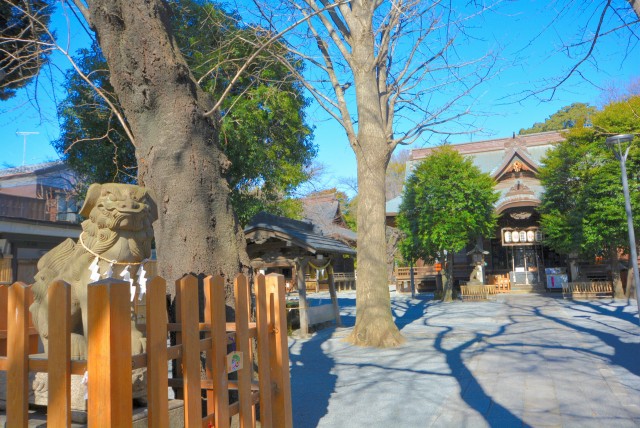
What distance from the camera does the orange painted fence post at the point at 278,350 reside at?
3609 mm

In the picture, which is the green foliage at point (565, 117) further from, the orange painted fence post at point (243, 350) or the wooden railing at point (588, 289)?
the orange painted fence post at point (243, 350)

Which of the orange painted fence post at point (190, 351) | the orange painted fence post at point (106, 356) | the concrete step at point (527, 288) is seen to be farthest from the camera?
the concrete step at point (527, 288)

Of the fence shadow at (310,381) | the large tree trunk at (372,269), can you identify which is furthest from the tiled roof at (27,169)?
the large tree trunk at (372,269)

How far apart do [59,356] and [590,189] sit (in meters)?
19.7

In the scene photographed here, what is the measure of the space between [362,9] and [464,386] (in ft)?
25.9

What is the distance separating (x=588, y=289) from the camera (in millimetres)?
19969

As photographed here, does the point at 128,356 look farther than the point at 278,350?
No

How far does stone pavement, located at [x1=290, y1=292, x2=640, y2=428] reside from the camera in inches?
211

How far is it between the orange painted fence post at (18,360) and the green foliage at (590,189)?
18398 mm

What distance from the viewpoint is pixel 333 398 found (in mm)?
6398

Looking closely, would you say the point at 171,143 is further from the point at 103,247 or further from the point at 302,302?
the point at 302,302

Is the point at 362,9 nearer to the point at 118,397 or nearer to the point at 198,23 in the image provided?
the point at 198,23

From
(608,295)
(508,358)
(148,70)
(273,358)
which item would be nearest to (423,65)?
(508,358)

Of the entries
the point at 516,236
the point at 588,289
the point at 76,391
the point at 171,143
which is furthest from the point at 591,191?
the point at 76,391
